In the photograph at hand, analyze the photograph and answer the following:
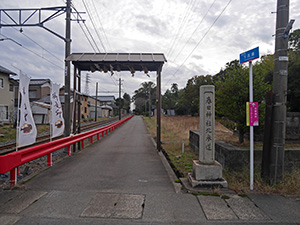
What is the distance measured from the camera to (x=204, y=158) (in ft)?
16.0

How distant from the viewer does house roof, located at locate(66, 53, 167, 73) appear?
9289 mm

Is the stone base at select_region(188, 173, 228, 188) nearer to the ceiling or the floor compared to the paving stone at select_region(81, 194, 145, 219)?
nearer to the ceiling

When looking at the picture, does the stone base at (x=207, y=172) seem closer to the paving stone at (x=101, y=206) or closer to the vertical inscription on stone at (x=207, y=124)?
the vertical inscription on stone at (x=207, y=124)

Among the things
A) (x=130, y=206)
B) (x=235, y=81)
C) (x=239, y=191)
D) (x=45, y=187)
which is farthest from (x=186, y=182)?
(x=235, y=81)

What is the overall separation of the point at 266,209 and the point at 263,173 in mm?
1368

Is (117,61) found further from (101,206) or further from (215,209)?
(215,209)

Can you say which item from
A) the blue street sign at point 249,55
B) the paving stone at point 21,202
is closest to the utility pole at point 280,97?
the blue street sign at point 249,55

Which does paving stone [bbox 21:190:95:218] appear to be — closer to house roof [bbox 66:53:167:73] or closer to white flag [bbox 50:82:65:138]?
white flag [bbox 50:82:65:138]

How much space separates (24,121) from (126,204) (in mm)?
4469

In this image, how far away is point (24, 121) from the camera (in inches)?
252

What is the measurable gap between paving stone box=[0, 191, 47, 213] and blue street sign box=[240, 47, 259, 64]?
528 centimetres

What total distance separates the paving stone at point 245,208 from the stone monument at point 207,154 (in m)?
0.59

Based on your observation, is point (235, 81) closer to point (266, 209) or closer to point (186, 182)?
point (186, 182)

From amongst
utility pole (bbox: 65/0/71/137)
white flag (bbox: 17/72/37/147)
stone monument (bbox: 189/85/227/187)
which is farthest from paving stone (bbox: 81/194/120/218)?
utility pole (bbox: 65/0/71/137)
